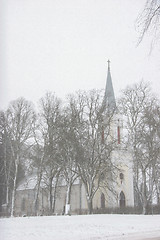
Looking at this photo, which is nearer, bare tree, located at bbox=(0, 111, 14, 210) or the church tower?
bare tree, located at bbox=(0, 111, 14, 210)

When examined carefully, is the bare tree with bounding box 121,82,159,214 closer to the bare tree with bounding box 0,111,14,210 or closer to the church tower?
the church tower

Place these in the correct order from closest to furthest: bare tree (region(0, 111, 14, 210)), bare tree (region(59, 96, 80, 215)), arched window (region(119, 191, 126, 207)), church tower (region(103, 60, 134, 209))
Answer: bare tree (region(0, 111, 14, 210)) → bare tree (region(59, 96, 80, 215)) → church tower (region(103, 60, 134, 209)) → arched window (region(119, 191, 126, 207))

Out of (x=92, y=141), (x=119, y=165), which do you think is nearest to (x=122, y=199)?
(x=119, y=165)

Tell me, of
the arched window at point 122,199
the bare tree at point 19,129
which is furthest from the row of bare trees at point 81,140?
the arched window at point 122,199

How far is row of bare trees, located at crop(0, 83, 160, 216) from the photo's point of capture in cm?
1997

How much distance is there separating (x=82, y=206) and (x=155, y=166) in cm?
1173

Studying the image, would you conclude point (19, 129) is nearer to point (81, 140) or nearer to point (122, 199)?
point (81, 140)

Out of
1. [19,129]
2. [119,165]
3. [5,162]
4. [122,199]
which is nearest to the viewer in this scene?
[5,162]

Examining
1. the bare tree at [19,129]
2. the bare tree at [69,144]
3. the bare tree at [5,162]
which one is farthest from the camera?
the bare tree at [69,144]

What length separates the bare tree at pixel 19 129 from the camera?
19.6m

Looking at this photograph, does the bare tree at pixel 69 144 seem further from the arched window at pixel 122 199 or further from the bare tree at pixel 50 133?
the arched window at pixel 122 199

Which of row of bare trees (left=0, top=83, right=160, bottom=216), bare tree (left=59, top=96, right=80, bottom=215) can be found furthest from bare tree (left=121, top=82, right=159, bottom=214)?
bare tree (left=59, top=96, right=80, bottom=215)

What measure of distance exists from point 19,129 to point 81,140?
4476 millimetres

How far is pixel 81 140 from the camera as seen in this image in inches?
811
